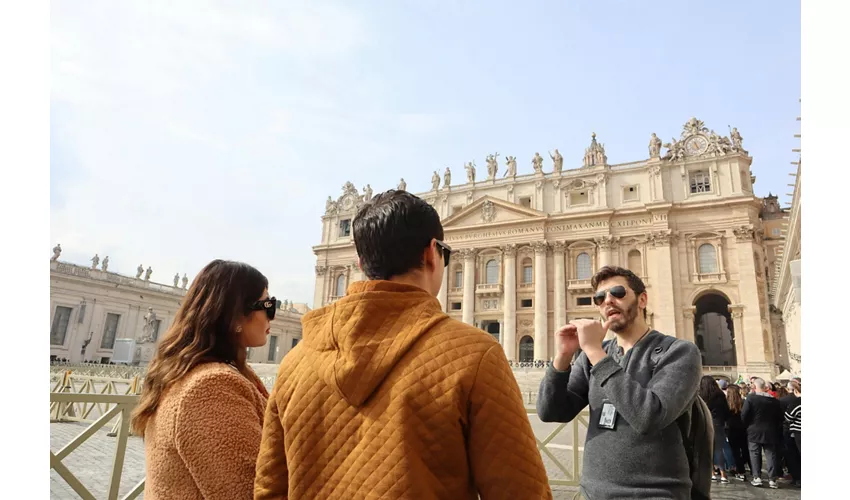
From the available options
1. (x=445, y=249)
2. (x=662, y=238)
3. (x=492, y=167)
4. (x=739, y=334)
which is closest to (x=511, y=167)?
(x=492, y=167)

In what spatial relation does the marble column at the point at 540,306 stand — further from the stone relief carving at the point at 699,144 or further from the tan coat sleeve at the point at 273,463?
the tan coat sleeve at the point at 273,463

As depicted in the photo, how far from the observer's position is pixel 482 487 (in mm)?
1116

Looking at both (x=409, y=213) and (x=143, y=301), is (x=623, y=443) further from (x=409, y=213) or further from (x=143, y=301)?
(x=143, y=301)

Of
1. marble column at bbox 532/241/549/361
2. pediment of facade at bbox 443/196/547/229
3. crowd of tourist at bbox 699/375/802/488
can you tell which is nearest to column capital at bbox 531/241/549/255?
marble column at bbox 532/241/549/361

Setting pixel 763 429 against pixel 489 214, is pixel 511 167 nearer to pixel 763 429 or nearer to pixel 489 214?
pixel 489 214

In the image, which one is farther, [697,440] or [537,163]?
[537,163]

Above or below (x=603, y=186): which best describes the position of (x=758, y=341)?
below

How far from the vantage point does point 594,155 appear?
119 feet

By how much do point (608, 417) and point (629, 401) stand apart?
0.84 ft

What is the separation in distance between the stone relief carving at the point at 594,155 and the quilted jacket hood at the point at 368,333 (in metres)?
36.7

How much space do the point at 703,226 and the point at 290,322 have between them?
39168mm

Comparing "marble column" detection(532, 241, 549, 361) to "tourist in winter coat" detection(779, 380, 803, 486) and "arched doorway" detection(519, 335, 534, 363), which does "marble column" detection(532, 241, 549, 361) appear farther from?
"tourist in winter coat" detection(779, 380, 803, 486)

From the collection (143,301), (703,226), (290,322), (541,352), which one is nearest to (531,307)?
(541,352)

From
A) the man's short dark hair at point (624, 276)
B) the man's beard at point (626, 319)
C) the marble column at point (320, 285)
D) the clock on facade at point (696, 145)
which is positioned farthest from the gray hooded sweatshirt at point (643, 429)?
the marble column at point (320, 285)
